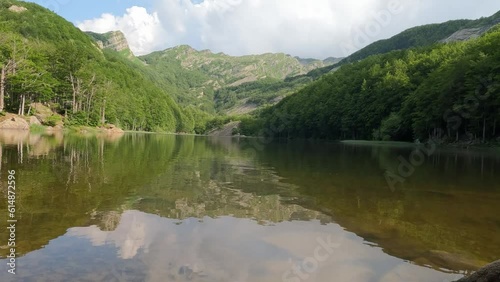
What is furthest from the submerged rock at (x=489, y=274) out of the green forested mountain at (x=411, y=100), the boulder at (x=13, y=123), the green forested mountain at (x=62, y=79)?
the green forested mountain at (x=62, y=79)

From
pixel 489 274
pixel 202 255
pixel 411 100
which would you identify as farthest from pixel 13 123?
pixel 411 100

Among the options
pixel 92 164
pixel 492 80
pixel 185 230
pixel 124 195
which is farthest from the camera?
pixel 492 80

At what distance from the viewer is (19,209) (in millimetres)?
9672

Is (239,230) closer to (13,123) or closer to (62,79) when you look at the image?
(13,123)

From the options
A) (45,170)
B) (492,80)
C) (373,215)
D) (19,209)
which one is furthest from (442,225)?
(492,80)

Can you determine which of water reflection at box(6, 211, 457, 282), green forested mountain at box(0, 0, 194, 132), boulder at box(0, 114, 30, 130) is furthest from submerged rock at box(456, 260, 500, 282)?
green forested mountain at box(0, 0, 194, 132)

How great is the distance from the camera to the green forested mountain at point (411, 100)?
2670 inches

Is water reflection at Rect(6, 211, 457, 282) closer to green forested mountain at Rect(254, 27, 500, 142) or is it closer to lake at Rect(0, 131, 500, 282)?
lake at Rect(0, 131, 500, 282)

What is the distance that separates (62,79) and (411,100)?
91.9 m

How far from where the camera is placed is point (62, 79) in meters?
96.7

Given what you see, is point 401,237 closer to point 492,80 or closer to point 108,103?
point 492,80

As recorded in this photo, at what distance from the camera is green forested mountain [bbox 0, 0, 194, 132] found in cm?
7062

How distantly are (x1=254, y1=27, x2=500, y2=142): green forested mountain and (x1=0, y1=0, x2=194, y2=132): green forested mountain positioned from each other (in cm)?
7021

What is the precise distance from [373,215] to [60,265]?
888 centimetres
